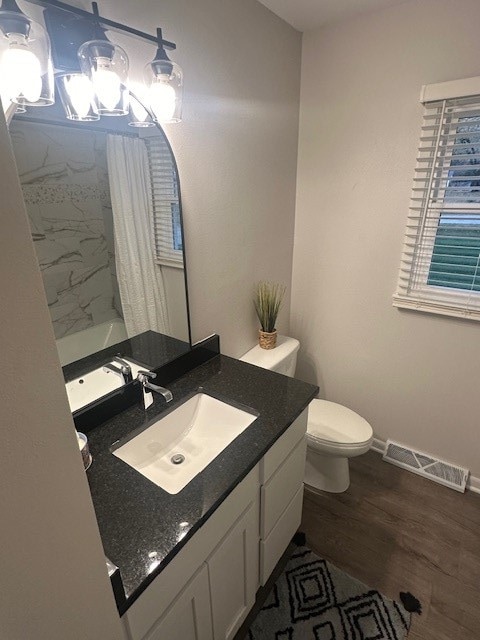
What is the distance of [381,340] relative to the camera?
208 centimetres

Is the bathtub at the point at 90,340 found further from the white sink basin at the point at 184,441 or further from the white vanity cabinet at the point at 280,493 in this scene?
the white vanity cabinet at the point at 280,493

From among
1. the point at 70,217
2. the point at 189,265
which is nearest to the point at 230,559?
the point at 189,265

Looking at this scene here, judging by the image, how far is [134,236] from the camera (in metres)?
1.29

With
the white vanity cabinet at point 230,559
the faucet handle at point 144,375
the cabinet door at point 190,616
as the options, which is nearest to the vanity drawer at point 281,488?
the white vanity cabinet at point 230,559

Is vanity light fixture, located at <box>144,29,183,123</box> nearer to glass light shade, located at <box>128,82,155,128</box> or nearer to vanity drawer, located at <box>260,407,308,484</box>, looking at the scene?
glass light shade, located at <box>128,82,155,128</box>

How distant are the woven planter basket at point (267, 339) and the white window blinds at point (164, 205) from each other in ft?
2.46

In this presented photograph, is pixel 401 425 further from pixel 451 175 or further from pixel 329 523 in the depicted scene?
pixel 451 175

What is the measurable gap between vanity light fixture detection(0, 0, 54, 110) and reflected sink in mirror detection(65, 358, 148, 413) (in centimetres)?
83

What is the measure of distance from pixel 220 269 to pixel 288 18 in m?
1.24

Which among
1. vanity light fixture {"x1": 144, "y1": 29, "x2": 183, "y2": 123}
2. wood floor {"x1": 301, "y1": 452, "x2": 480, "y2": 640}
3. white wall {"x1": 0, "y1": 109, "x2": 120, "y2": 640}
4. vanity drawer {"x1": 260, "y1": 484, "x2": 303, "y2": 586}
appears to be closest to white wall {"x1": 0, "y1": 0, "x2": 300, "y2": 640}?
white wall {"x1": 0, "y1": 109, "x2": 120, "y2": 640}

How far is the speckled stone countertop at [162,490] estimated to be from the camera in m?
0.81

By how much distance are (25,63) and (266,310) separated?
1421 millimetres

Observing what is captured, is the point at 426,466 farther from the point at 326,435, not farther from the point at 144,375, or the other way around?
the point at 144,375

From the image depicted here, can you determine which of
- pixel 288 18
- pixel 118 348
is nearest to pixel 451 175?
pixel 288 18
